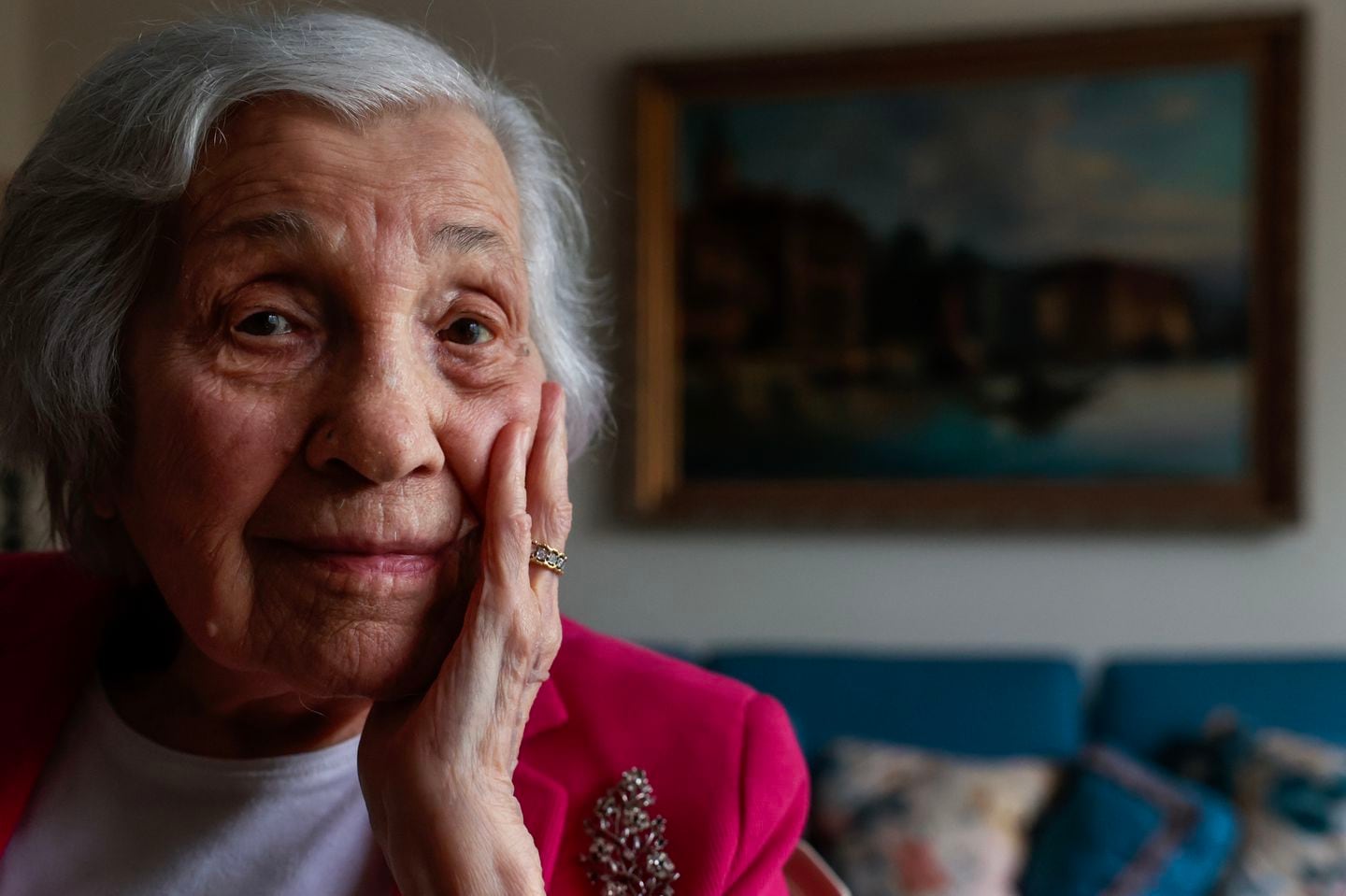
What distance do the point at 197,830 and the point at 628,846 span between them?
1.26 feet

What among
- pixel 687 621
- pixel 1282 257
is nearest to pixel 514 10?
pixel 687 621

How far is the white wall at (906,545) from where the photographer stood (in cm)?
301

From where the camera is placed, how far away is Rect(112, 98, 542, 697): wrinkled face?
87cm

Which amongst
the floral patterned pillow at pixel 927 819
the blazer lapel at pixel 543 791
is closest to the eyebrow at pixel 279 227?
the blazer lapel at pixel 543 791

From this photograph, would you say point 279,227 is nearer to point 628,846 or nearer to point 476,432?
point 476,432

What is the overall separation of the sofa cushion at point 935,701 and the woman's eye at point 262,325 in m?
2.09

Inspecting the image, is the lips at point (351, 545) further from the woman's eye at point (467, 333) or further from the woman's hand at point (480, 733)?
the woman's eye at point (467, 333)

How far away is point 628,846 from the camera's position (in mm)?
973

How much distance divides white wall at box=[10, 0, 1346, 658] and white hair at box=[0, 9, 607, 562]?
217cm

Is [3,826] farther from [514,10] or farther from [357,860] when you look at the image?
[514,10]

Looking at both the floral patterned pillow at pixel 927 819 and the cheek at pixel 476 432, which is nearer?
the cheek at pixel 476 432

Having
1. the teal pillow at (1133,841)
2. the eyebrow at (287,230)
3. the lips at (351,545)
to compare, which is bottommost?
the teal pillow at (1133,841)

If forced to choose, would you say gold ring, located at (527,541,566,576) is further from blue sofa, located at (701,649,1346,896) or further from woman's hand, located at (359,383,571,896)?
blue sofa, located at (701,649,1346,896)

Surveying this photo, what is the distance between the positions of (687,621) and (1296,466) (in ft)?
5.34
